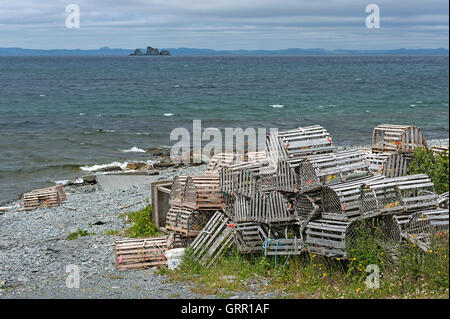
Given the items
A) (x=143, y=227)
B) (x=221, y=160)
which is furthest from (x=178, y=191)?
(x=221, y=160)

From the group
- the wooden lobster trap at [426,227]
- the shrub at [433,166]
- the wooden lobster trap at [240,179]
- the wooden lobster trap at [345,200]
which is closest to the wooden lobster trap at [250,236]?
the wooden lobster trap at [240,179]

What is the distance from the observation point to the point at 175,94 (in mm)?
65625

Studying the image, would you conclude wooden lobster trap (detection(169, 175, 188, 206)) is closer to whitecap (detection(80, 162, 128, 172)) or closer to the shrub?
the shrub

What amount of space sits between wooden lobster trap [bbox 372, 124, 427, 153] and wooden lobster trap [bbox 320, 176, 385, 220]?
9.70 feet

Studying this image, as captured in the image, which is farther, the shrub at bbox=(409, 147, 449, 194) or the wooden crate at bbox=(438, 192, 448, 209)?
the shrub at bbox=(409, 147, 449, 194)

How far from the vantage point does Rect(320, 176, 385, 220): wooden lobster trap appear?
8078 mm

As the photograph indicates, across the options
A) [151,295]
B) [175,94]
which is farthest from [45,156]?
[175,94]

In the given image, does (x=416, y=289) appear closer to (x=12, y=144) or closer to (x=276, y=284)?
(x=276, y=284)

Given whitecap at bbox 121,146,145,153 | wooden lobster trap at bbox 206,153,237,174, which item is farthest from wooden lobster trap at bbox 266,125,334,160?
whitecap at bbox 121,146,145,153

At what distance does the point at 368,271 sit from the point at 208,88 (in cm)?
6755

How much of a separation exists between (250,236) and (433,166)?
3360mm

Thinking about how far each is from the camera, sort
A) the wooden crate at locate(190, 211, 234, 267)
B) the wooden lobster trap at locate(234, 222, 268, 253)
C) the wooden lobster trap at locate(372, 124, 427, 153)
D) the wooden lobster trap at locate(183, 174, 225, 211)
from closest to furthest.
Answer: the wooden lobster trap at locate(234, 222, 268, 253) < the wooden crate at locate(190, 211, 234, 267) < the wooden lobster trap at locate(183, 174, 225, 211) < the wooden lobster trap at locate(372, 124, 427, 153)

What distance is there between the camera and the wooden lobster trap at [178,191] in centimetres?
1068

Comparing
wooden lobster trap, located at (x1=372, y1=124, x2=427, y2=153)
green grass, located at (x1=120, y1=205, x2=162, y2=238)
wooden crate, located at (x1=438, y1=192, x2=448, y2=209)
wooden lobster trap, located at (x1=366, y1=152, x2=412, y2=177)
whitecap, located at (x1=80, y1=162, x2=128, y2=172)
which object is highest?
wooden lobster trap, located at (x1=372, y1=124, x2=427, y2=153)
